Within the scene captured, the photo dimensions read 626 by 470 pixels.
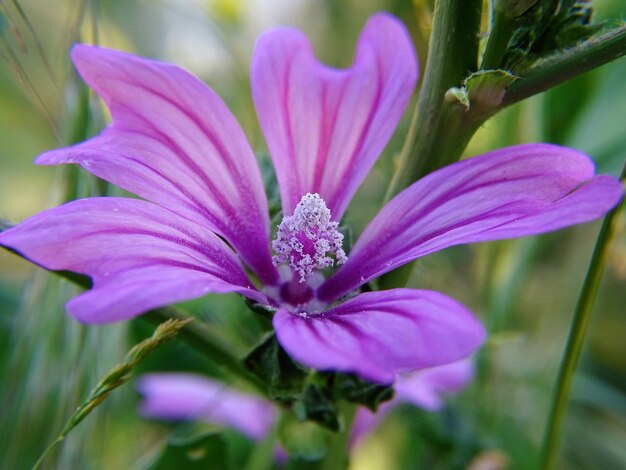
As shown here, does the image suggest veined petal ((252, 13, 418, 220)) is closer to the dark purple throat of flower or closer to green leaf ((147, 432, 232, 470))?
the dark purple throat of flower

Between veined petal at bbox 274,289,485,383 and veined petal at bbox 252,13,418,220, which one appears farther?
veined petal at bbox 252,13,418,220

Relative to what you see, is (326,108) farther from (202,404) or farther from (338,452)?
(202,404)

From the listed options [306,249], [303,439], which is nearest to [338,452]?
[303,439]

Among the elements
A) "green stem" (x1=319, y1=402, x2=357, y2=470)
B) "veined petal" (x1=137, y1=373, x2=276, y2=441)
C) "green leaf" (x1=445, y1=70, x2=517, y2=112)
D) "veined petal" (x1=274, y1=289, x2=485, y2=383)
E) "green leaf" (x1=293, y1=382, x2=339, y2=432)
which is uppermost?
"green leaf" (x1=445, y1=70, x2=517, y2=112)

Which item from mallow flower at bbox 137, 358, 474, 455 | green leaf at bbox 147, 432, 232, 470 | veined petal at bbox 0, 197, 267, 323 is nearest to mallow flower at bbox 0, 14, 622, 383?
veined petal at bbox 0, 197, 267, 323

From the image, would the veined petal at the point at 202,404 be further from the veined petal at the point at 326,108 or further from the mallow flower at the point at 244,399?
the veined petal at the point at 326,108

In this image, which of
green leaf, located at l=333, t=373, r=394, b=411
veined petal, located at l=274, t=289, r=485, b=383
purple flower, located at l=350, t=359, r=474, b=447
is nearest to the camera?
veined petal, located at l=274, t=289, r=485, b=383
